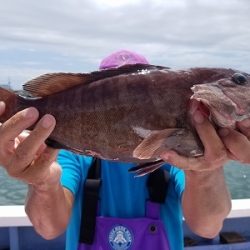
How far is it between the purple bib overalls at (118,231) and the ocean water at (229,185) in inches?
A: 207

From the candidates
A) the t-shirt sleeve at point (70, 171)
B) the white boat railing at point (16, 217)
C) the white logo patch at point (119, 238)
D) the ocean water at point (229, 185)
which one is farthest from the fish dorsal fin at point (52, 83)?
the ocean water at point (229, 185)

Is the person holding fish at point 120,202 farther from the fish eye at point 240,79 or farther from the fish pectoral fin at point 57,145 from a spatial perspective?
the fish eye at point 240,79

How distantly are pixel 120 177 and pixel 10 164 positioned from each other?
0.99 m

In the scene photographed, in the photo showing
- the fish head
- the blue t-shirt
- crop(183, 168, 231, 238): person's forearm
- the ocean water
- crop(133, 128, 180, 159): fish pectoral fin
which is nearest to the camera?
crop(133, 128, 180, 159): fish pectoral fin

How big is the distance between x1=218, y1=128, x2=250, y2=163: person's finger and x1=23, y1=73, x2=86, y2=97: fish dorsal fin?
90cm

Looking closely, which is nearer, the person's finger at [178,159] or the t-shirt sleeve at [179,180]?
the person's finger at [178,159]

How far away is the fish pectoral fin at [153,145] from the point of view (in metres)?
2.36

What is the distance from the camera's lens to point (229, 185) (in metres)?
10.7

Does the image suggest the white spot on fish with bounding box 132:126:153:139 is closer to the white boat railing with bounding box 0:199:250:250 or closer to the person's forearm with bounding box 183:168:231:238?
the person's forearm with bounding box 183:168:231:238

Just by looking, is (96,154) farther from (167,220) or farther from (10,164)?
(167,220)

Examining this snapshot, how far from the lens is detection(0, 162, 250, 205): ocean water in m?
8.35

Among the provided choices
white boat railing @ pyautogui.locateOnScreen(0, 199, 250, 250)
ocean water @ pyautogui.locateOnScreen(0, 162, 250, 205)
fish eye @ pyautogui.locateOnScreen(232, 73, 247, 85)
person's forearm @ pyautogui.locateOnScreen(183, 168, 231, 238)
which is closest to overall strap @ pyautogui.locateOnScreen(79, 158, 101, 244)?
person's forearm @ pyautogui.locateOnScreen(183, 168, 231, 238)

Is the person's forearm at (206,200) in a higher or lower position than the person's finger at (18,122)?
lower

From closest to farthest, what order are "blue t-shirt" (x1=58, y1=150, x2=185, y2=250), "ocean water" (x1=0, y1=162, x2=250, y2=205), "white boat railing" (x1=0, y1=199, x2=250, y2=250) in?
"blue t-shirt" (x1=58, y1=150, x2=185, y2=250), "white boat railing" (x1=0, y1=199, x2=250, y2=250), "ocean water" (x1=0, y1=162, x2=250, y2=205)
